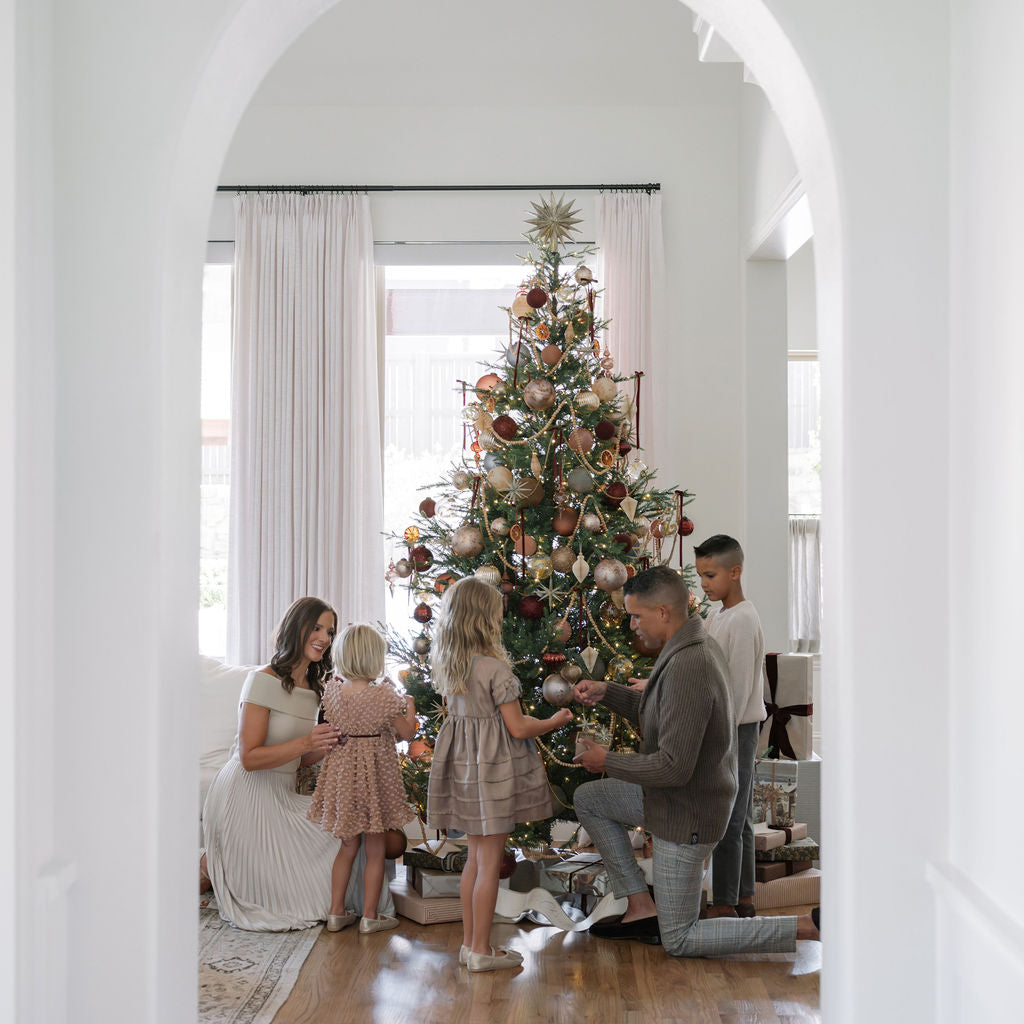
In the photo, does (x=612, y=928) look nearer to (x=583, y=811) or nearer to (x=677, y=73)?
(x=583, y=811)

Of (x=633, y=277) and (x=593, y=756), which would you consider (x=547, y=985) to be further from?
(x=633, y=277)

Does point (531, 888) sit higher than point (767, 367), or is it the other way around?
point (767, 367)

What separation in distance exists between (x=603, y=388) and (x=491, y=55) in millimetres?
2165

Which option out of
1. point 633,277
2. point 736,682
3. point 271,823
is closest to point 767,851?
point 736,682

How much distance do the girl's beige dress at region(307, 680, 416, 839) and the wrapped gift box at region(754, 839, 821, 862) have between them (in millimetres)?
1559

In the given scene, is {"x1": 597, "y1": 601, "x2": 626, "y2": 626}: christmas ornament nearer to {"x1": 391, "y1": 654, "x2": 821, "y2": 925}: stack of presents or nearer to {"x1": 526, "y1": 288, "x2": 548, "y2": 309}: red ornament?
{"x1": 391, "y1": 654, "x2": 821, "y2": 925}: stack of presents

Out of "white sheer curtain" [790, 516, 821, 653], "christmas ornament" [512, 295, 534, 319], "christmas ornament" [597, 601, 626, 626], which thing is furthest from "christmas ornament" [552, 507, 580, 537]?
"white sheer curtain" [790, 516, 821, 653]

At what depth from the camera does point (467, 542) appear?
4262 millimetres

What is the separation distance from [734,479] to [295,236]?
2685mm

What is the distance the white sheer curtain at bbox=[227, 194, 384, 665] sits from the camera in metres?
5.75

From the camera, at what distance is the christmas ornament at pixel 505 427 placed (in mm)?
4359
